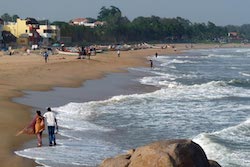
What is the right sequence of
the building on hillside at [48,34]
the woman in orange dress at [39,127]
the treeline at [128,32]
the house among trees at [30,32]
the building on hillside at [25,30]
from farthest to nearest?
the treeline at [128,32] < the building on hillside at [48,34] < the building on hillside at [25,30] < the house among trees at [30,32] < the woman in orange dress at [39,127]

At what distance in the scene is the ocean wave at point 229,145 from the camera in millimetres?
12692

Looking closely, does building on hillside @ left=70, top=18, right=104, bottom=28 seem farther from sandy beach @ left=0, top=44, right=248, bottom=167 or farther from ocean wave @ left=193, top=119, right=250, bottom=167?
ocean wave @ left=193, top=119, right=250, bottom=167

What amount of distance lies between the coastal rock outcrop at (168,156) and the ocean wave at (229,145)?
15.6 ft

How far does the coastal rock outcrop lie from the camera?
743 centimetres

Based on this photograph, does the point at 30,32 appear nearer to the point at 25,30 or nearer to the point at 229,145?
the point at 25,30

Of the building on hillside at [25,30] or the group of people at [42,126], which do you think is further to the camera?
the building on hillside at [25,30]

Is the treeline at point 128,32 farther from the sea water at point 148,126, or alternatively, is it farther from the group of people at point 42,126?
the group of people at point 42,126

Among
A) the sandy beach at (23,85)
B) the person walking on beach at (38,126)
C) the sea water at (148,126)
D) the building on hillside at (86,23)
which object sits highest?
the building on hillside at (86,23)

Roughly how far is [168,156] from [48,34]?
273 feet

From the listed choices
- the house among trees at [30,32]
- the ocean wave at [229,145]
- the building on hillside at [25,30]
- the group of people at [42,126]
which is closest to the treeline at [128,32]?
the house among trees at [30,32]

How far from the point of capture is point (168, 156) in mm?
7422

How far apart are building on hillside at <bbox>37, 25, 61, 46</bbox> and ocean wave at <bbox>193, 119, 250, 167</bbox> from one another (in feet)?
230

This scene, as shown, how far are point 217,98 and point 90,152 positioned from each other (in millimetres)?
15167

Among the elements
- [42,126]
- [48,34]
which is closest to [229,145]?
[42,126]
